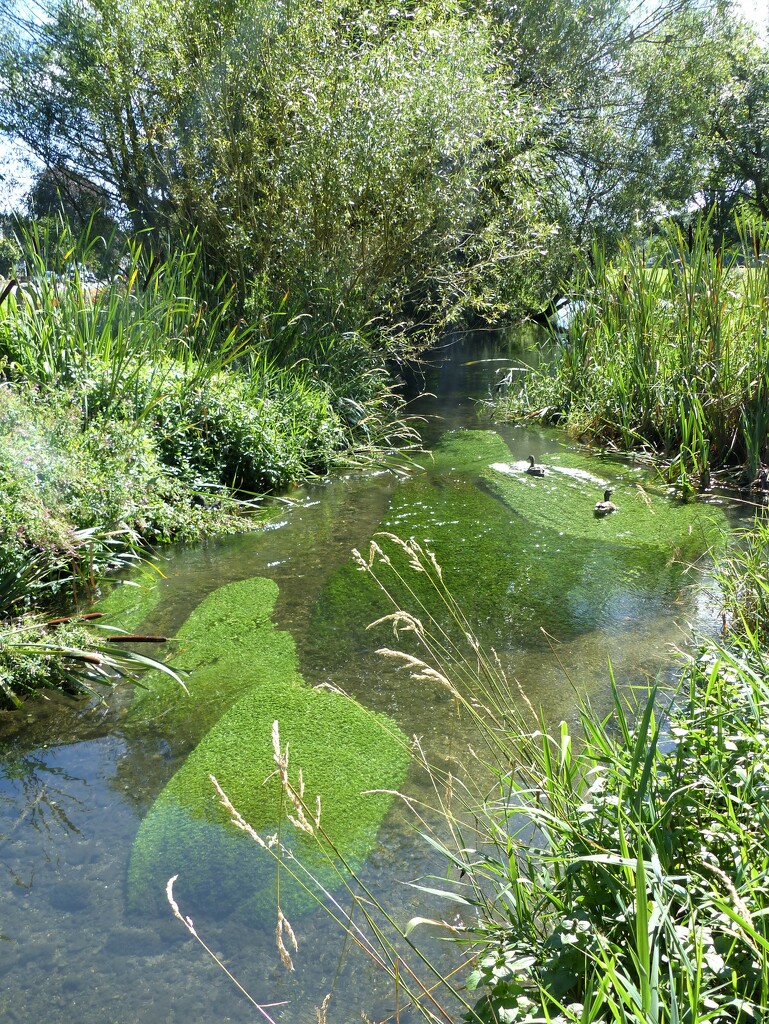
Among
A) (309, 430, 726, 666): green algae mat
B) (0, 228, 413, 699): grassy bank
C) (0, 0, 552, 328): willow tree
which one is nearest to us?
(0, 228, 413, 699): grassy bank

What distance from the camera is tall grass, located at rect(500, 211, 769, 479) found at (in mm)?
5859

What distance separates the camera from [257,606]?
4.34m

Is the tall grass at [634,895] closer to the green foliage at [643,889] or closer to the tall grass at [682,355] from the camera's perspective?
the green foliage at [643,889]

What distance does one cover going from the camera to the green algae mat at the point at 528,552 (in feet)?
13.3

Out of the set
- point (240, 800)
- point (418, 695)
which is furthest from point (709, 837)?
point (418, 695)

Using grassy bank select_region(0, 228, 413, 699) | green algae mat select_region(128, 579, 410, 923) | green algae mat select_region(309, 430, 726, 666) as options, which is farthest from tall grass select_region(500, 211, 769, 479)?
green algae mat select_region(128, 579, 410, 923)

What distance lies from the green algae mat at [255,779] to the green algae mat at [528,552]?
395mm

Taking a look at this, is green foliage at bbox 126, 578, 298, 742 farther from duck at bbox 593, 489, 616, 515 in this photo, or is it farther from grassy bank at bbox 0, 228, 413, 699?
duck at bbox 593, 489, 616, 515

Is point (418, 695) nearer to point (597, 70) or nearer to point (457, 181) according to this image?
point (457, 181)

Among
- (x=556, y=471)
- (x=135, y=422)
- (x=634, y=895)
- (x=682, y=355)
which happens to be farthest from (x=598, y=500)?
(x=634, y=895)

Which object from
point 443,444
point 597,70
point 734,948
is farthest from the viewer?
point 597,70

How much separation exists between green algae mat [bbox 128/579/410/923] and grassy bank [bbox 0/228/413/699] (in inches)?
34.1

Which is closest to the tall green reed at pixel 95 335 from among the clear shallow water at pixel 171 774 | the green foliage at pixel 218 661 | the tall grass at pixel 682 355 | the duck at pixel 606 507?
the clear shallow water at pixel 171 774

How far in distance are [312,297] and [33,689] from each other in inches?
236
